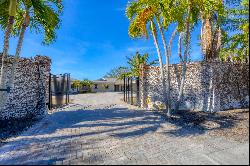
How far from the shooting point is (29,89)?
544 inches

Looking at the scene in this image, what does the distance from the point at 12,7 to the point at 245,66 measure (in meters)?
8.24

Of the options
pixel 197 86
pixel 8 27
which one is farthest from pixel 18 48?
pixel 197 86

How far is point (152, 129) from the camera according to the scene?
989 cm

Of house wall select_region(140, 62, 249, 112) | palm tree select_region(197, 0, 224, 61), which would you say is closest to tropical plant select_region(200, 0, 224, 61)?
palm tree select_region(197, 0, 224, 61)

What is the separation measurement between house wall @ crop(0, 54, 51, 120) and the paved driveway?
250 cm

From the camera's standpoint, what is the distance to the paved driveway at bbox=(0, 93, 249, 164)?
5.53m

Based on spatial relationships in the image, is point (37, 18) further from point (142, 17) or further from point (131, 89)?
point (131, 89)

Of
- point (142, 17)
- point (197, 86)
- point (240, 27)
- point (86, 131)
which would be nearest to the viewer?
point (240, 27)

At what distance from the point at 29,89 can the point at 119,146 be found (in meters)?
7.91

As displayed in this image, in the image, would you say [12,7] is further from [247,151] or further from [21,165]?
[247,151]

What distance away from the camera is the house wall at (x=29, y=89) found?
12.9 metres

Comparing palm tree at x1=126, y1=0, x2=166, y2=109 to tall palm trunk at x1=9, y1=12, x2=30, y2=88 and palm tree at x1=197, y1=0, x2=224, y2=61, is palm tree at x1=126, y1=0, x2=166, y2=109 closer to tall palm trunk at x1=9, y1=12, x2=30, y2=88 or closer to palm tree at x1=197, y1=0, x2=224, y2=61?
palm tree at x1=197, y1=0, x2=224, y2=61

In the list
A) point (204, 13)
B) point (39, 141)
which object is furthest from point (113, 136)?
point (204, 13)

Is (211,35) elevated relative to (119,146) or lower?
elevated
